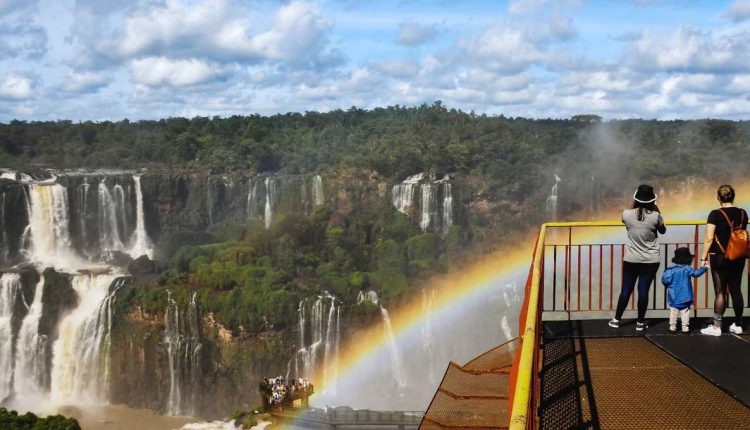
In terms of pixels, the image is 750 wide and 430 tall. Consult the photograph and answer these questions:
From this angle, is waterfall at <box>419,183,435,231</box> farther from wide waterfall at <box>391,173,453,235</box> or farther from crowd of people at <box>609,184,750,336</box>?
crowd of people at <box>609,184,750,336</box>

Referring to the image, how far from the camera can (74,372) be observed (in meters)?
37.6

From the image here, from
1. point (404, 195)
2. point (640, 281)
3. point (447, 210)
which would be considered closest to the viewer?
point (640, 281)

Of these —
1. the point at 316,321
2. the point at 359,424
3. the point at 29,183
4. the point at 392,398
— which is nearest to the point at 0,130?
the point at 29,183

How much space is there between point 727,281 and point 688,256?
53 centimetres

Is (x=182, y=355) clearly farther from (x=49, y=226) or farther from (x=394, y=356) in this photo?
(x=49, y=226)

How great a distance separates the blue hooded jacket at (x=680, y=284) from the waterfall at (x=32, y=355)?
125ft

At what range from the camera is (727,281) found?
7.26 m

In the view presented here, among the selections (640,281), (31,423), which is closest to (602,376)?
(640,281)

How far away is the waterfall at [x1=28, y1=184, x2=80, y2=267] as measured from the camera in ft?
146

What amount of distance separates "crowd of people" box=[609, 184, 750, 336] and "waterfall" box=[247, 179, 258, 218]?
44.8m

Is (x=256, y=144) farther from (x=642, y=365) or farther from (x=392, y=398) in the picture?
(x=642, y=365)

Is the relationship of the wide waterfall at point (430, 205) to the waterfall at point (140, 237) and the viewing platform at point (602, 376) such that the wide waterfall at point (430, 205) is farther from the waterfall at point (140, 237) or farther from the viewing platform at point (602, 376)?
the viewing platform at point (602, 376)

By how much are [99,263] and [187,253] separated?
297 inches

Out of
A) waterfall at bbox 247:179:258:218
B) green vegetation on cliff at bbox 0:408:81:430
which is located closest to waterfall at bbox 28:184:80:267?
waterfall at bbox 247:179:258:218
